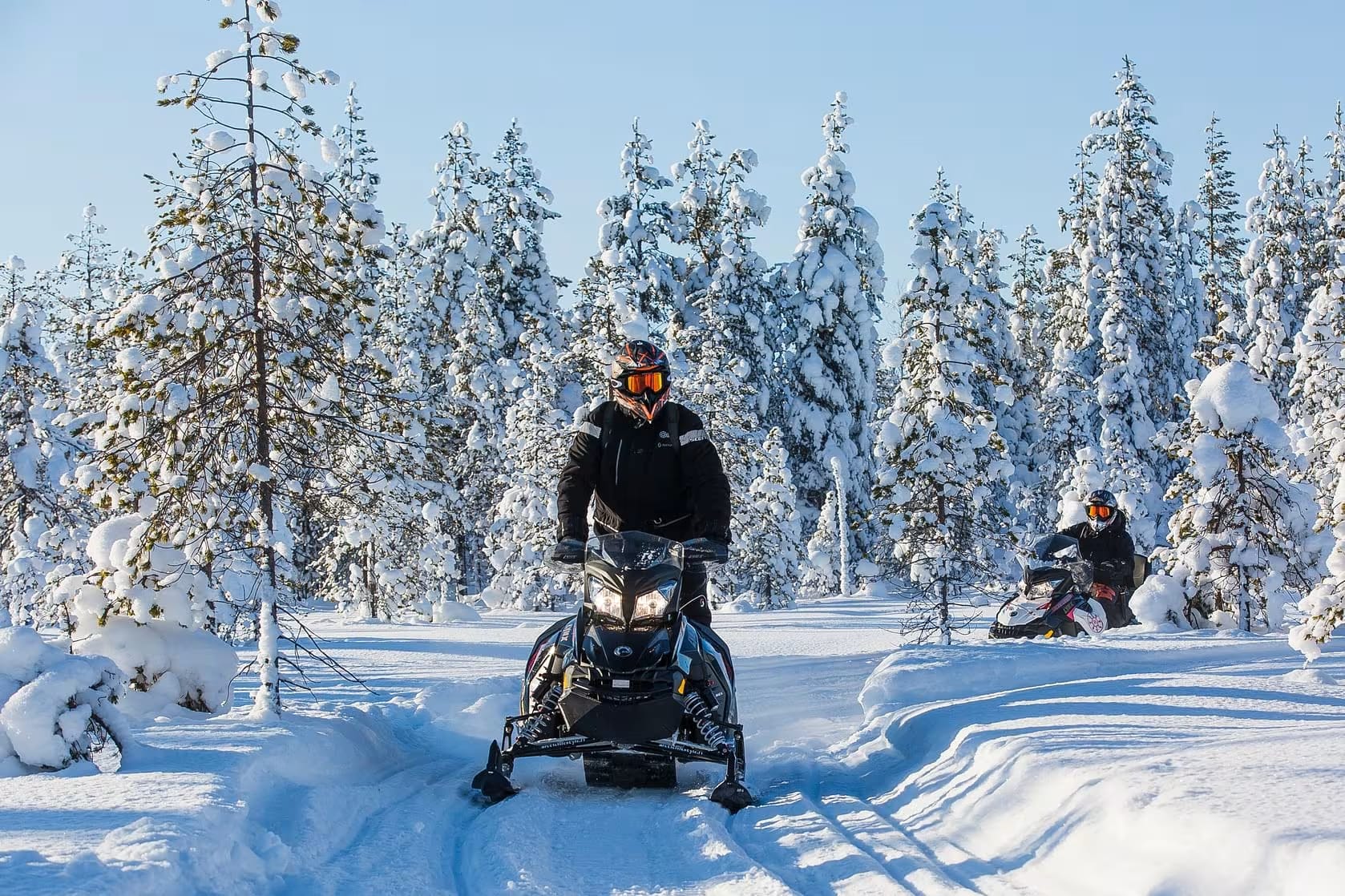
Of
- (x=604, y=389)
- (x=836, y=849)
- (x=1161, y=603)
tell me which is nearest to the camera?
(x=836, y=849)

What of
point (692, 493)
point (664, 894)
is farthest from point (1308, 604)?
point (664, 894)

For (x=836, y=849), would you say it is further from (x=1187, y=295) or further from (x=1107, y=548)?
(x=1187, y=295)

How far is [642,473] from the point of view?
906 cm

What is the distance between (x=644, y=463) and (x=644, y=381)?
1.94 ft

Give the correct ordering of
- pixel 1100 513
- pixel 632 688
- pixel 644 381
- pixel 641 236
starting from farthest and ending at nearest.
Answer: pixel 641 236 < pixel 1100 513 < pixel 644 381 < pixel 632 688

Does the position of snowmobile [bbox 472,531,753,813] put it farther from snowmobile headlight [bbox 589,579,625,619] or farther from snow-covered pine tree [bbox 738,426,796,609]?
snow-covered pine tree [bbox 738,426,796,609]

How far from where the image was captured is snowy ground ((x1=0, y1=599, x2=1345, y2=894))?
198 inches

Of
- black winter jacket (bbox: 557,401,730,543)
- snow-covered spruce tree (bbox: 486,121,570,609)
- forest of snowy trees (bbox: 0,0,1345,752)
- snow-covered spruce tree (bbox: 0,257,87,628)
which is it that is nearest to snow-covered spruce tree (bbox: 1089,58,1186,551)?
forest of snowy trees (bbox: 0,0,1345,752)

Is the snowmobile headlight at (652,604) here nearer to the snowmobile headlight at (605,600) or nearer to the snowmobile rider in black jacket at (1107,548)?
the snowmobile headlight at (605,600)

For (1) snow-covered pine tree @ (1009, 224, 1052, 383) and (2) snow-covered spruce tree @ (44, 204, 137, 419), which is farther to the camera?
(1) snow-covered pine tree @ (1009, 224, 1052, 383)

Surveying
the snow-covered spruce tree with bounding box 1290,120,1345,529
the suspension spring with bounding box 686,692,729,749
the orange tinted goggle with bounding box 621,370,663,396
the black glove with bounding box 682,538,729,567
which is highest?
the snow-covered spruce tree with bounding box 1290,120,1345,529

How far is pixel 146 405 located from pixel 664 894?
6.51 meters

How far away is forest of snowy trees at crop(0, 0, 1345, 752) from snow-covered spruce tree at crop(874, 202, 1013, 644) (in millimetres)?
60

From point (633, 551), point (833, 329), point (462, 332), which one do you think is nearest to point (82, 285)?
point (462, 332)
